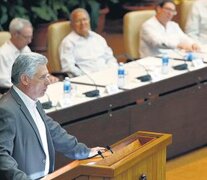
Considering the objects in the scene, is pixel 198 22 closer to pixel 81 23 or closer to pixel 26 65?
pixel 81 23

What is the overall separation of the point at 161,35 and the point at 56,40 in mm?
1200

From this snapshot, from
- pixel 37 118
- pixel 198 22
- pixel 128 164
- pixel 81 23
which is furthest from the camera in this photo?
pixel 198 22

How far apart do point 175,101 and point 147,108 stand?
1.16 ft

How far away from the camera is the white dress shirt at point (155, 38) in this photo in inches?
304

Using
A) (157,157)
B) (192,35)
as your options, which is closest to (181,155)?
(192,35)

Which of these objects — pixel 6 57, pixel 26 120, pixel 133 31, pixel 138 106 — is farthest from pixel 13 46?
pixel 26 120

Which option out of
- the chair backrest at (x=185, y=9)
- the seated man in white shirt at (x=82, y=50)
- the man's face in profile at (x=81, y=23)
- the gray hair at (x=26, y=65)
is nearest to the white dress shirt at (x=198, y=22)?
the chair backrest at (x=185, y=9)

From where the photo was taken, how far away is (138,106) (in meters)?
6.23

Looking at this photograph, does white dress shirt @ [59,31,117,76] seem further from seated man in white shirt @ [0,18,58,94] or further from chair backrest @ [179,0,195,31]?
chair backrest @ [179,0,195,31]

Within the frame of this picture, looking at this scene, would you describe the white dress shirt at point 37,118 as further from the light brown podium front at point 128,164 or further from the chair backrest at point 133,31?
the chair backrest at point 133,31

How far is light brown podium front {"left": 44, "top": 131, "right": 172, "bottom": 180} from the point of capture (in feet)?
11.9

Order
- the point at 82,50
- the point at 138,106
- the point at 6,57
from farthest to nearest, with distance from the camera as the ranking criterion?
the point at 82,50, the point at 6,57, the point at 138,106

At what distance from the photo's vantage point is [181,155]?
6.74 m

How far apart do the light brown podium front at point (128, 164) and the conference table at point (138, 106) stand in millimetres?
1480
